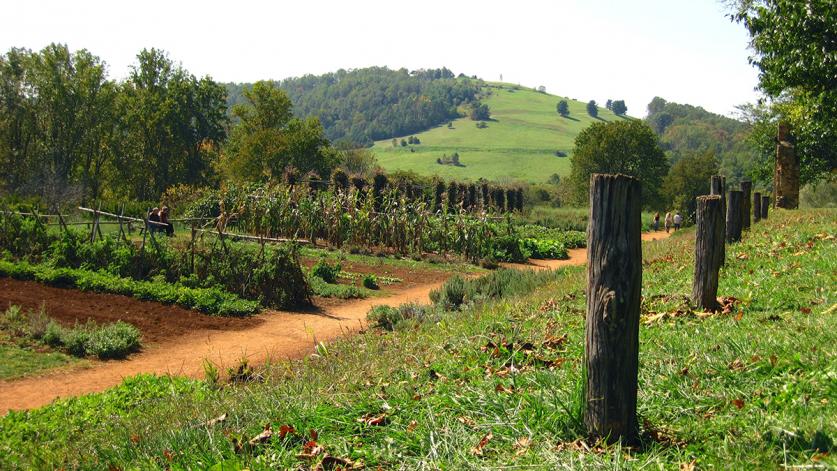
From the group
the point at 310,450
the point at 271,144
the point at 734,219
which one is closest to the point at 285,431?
the point at 310,450

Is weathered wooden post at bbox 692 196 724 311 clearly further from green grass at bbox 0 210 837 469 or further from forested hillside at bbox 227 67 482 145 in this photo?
forested hillside at bbox 227 67 482 145

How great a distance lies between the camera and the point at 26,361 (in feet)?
33.3

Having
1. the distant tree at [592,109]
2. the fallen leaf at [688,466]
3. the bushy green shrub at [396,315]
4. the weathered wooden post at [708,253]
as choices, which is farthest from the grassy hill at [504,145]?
the fallen leaf at [688,466]

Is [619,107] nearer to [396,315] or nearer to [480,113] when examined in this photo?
[480,113]

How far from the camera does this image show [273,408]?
5102 millimetres

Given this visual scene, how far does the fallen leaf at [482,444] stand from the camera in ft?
13.2

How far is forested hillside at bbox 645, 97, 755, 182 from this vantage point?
88200 mm

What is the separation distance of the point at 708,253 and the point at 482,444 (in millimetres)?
5118

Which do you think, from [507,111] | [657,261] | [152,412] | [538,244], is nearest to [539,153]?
[507,111]

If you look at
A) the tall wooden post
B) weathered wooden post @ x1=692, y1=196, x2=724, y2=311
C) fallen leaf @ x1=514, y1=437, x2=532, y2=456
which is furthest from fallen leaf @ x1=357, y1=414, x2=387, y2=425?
the tall wooden post

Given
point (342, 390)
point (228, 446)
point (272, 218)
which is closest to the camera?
point (228, 446)

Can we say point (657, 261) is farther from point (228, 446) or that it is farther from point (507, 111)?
point (507, 111)

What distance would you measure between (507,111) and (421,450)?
152445 millimetres

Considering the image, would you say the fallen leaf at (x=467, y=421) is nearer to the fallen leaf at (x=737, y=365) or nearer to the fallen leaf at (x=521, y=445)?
the fallen leaf at (x=521, y=445)
